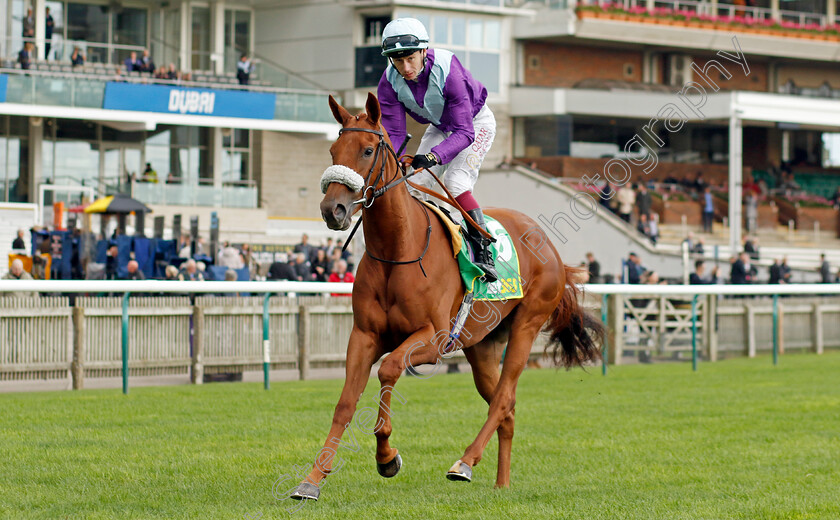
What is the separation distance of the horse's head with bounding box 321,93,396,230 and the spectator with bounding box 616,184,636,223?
21540mm

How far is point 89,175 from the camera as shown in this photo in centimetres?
2656

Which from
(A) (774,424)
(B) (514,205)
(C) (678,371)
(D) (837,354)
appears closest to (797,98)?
(B) (514,205)

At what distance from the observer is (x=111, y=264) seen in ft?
49.2

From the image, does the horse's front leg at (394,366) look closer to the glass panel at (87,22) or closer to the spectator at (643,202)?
the spectator at (643,202)

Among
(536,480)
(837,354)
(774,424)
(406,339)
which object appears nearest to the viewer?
(406,339)

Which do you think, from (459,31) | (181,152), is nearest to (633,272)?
(181,152)

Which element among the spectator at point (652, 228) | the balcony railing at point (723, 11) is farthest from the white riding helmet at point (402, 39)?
the balcony railing at point (723, 11)

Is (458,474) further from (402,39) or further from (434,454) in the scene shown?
(402,39)

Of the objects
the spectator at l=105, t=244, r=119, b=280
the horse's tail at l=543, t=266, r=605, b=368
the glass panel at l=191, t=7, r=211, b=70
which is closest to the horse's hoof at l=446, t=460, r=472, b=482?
the horse's tail at l=543, t=266, r=605, b=368

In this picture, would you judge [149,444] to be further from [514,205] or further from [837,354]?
[514,205]

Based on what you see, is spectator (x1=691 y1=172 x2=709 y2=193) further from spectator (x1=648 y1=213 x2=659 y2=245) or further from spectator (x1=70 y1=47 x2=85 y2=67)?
spectator (x1=70 y1=47 x2=85 y2=67)

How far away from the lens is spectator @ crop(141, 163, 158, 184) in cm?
2453

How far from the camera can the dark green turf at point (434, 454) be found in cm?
505

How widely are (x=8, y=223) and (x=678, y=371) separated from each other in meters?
13.3
